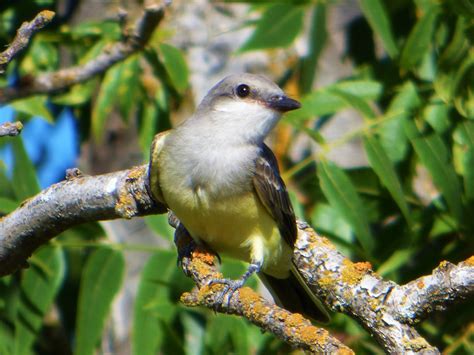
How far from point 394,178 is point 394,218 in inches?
35.4

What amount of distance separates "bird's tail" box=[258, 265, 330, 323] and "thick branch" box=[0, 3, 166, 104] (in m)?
1.52

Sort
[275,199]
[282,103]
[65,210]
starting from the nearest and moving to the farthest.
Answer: [65,210] → [275,199] → [282,103]

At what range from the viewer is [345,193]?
4.59m

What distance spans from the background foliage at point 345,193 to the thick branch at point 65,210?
0.64m

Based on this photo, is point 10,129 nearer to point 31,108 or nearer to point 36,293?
point 36,293

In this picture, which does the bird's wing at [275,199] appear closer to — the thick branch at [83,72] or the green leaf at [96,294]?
the green leaf at [96,294]

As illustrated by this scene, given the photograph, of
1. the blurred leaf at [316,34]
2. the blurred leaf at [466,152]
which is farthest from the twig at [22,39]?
the blurred leaf at [466,152]

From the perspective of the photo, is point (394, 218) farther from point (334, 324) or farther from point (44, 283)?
point (44, 283)

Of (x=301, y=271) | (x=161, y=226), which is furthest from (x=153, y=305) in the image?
(x=301, y=271)

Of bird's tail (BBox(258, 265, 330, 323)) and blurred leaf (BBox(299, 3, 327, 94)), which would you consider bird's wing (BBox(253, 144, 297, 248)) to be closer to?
bird's tail (BBox(258, 265, 330, 323))

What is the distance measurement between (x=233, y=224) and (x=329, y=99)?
3.73 ft

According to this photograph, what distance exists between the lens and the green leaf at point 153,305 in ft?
15.9

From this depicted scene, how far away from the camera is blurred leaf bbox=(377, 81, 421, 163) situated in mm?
4848

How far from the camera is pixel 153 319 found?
488 cm
